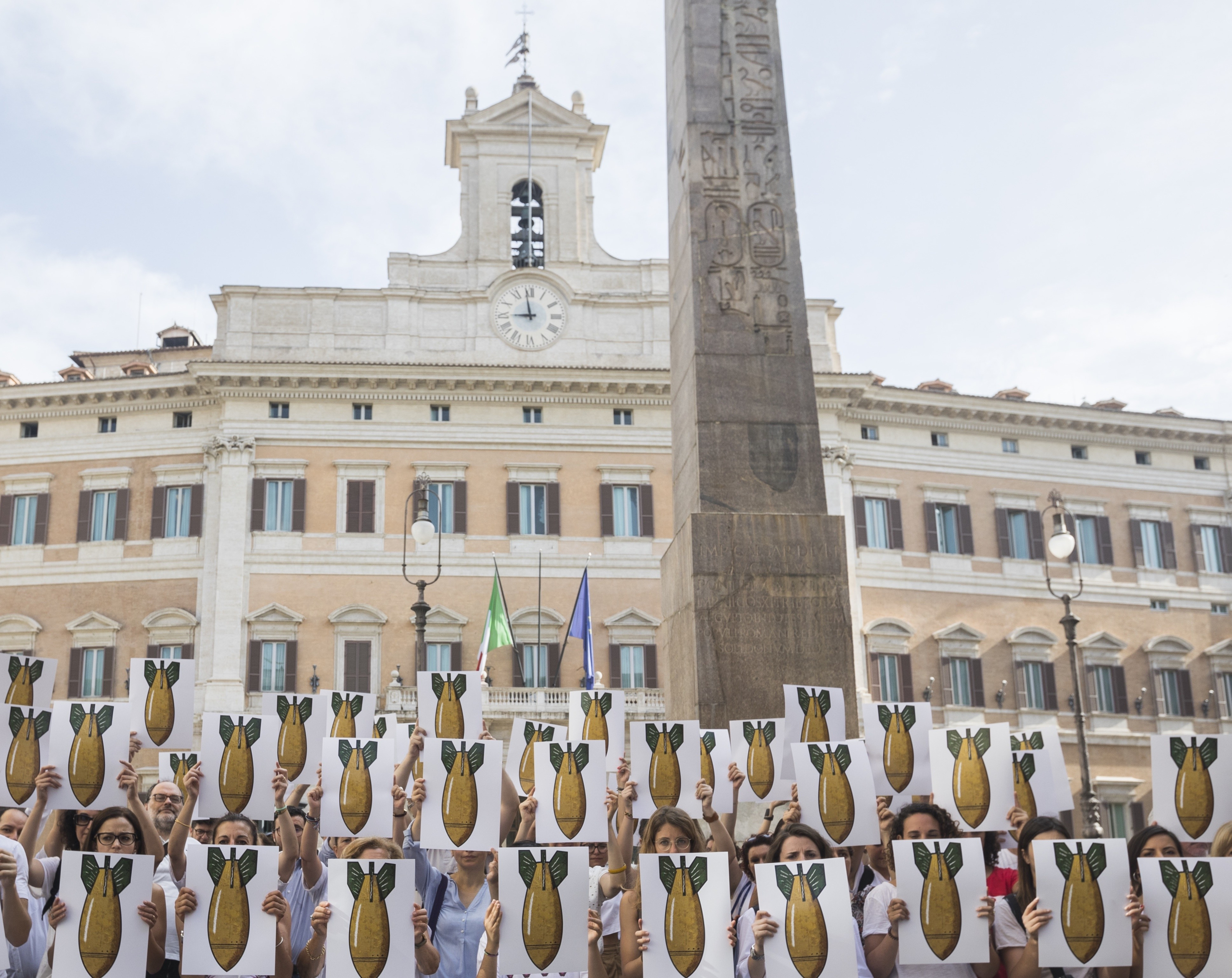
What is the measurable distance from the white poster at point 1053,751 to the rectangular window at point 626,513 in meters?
23.9

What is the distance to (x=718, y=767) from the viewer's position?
6.77m

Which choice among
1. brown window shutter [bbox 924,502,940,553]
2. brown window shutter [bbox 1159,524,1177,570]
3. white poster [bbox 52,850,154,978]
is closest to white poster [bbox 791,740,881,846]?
white poster [bbox 52,850,154,978]

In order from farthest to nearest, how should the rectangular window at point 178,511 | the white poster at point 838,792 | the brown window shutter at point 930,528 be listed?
1. the brown window shutter at point 930,528
2. the rectangular window at point 178,511
3. the white poster at point 838,792

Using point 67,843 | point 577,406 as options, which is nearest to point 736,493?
point 67,843

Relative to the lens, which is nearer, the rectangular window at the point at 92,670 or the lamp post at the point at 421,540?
the lamp post at the point at 421,540

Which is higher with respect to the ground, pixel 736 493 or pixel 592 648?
pixel 592 648

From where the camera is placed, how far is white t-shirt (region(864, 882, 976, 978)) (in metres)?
5.17

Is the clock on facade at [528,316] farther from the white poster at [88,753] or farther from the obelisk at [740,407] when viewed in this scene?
the white poster at [88,753]

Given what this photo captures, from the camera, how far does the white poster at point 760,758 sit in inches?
275

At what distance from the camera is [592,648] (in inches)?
1160

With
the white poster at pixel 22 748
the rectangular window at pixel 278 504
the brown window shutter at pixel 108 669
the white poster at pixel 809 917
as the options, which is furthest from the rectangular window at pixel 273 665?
the white poster at pixel 809 917

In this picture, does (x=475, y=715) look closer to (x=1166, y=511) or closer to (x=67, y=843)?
(x=67, y=843)

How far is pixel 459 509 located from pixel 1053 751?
80.4 feet

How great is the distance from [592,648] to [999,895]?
79.1 feet
